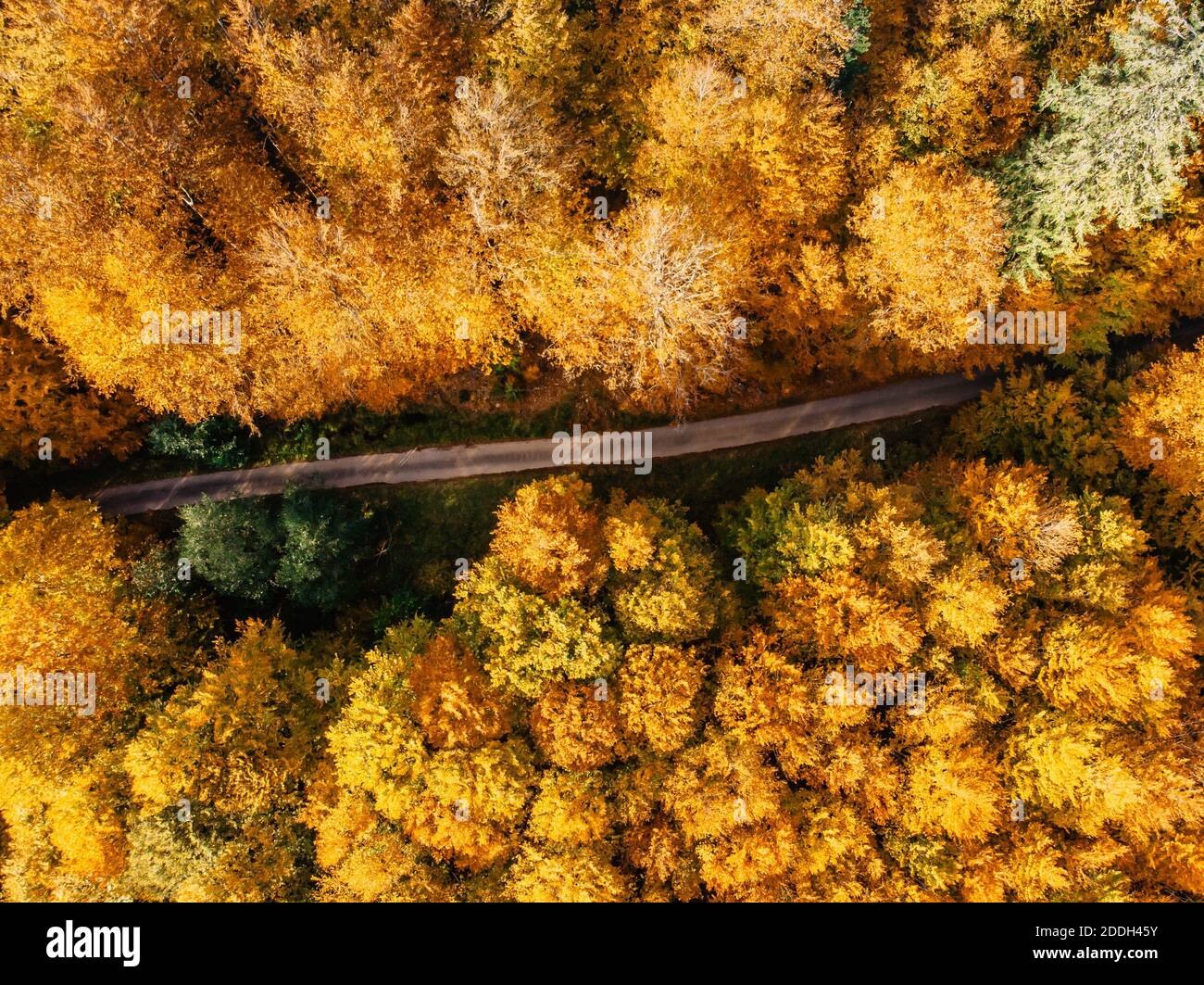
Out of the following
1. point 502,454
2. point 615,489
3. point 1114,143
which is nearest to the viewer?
point 1114,143

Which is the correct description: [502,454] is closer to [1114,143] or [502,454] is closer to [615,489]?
[615,489]

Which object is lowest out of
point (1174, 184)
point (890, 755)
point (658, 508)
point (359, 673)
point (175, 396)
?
point (890, 755)

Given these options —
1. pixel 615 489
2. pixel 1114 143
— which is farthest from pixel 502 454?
pixel 1114 143

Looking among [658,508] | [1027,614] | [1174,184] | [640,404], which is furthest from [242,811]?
[1174,184]

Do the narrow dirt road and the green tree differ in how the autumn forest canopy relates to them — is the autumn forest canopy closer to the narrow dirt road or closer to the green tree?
the green tree

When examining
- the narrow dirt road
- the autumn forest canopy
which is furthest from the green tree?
the narrow dirt road
